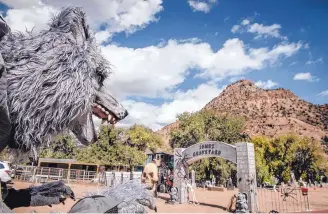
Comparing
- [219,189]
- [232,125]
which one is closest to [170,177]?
[219,189]

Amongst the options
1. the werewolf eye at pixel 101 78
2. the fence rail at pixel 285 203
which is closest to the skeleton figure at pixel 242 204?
the fence rail at pixel 285 203

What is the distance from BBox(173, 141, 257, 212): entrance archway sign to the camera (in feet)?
40.4

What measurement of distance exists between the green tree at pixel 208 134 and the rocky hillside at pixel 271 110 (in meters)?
35.3

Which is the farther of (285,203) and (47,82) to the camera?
(285,203)

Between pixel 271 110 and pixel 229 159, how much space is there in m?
96.8

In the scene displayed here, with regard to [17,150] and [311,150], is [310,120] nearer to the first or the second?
[311,150]

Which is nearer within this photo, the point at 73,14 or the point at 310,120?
the point at 73,14

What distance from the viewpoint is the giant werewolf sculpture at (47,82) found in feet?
3.97

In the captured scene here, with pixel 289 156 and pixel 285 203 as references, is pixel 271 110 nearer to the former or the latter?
pixel 289 156

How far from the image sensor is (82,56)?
1370mm

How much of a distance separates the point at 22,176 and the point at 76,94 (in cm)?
2621

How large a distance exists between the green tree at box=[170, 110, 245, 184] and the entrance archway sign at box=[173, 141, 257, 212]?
16.4 m

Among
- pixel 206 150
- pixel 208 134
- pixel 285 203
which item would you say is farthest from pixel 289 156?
pixel 206 150

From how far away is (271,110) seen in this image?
333ft
